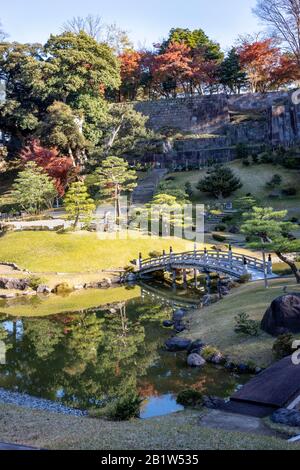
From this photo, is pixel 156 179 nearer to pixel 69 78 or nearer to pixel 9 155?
pixel 69 78

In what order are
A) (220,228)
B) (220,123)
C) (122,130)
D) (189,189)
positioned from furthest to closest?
(220,123) < (122,130) < (189,189) < (220,228)

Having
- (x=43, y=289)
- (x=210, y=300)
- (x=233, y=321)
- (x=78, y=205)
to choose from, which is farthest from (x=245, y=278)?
(x=78, y=205)

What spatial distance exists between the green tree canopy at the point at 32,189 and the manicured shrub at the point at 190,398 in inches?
1473

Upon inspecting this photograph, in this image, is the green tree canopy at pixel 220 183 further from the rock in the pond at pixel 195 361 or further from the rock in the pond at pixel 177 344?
the rock in the pond at pixel 195 361

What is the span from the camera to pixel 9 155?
7231 centimetres

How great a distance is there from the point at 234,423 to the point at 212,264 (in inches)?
761

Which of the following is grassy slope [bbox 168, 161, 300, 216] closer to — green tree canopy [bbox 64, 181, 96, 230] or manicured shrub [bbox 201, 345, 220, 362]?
green tree canopy [bbox 64, 181, 96, 230]

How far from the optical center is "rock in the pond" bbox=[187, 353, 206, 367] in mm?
19469

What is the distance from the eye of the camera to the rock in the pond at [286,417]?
1295 centimetres

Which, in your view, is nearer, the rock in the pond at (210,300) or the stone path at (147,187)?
the rock in the pond at (210,300)

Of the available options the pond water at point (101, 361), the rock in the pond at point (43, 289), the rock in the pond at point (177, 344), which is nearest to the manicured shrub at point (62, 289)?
the rock in the pond at point (43, 289)

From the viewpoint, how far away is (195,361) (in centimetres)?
1955

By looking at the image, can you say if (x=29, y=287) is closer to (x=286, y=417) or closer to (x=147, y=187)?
(x=286, y=417)
